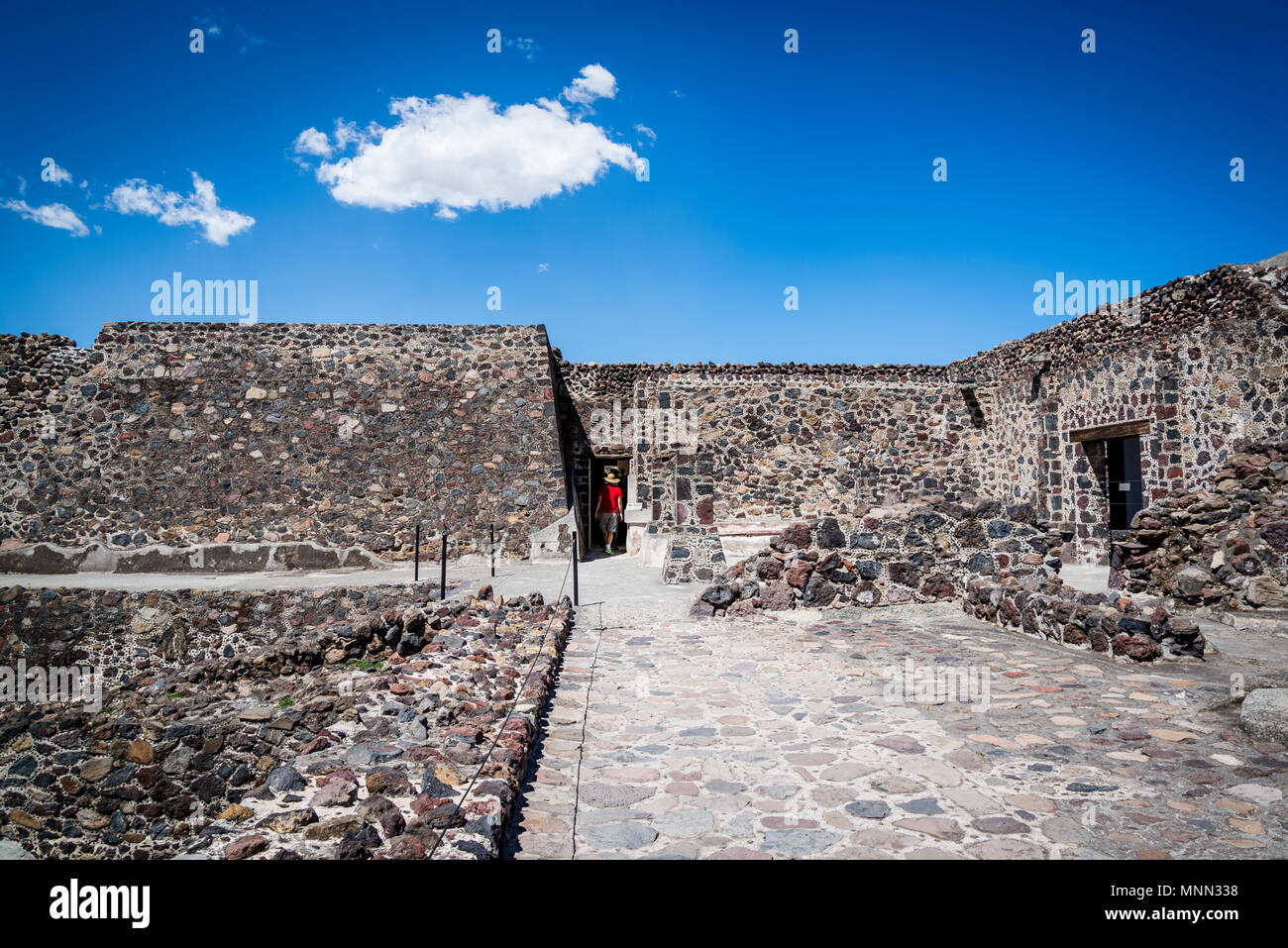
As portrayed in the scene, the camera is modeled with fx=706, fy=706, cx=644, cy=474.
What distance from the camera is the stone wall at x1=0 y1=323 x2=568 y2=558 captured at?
13.7 meters

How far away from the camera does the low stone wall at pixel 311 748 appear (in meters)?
2.96

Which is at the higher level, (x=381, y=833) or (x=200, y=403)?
(x=200, y=403)

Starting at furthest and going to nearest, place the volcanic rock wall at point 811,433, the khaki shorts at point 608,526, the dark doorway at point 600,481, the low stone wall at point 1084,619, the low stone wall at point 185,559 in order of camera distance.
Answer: the dark doorway at point 600,481 < the khaki shorts at point 608,526 < the volcanic rock wall at point 811,433 < the low stone wall at point 185,559 < the low stone wall at point 1084,619

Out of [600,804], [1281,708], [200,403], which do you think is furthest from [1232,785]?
[200,403]

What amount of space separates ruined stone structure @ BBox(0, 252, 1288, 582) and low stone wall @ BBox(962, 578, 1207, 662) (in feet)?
16.3

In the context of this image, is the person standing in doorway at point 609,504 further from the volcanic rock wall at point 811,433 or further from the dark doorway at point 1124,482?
the dark doorway at point 1124,482

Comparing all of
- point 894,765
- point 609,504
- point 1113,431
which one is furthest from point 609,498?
point 894,765

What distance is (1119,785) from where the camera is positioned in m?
3.27

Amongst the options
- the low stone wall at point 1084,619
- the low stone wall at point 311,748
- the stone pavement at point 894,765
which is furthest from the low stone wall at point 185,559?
the low stone wall at point 1084,619

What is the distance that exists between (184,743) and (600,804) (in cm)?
406

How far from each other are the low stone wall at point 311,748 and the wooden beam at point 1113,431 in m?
10.0

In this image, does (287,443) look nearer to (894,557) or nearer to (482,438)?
(482,438)
